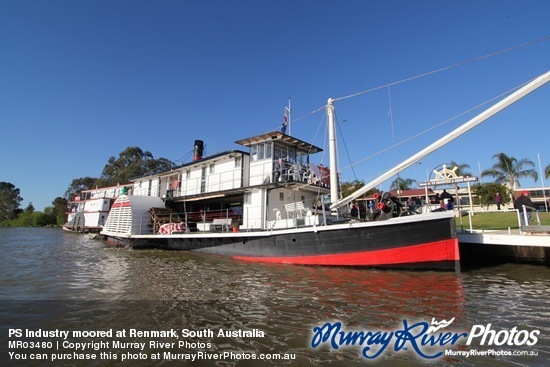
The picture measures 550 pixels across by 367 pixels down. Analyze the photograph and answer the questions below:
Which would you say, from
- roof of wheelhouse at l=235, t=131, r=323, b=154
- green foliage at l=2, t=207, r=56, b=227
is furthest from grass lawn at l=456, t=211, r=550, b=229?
green foliage at l=2, t=207, r=56, b=227

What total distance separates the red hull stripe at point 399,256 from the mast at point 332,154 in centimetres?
301

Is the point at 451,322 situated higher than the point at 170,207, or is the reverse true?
the point at 170,207

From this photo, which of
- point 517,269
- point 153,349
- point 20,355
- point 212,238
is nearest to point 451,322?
point 153,349

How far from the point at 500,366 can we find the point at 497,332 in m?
1.36

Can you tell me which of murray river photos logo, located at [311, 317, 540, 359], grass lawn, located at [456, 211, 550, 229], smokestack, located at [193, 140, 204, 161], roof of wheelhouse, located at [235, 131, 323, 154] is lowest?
Result: murray river photos logo, located at [311, 317, 540, 359]

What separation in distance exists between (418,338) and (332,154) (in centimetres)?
1005

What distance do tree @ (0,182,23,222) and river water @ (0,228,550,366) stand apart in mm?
111673

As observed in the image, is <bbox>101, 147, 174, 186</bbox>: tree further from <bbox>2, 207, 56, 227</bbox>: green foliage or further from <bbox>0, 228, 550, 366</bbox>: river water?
<bbox>0, 228, 550, 366</bbox>: river water

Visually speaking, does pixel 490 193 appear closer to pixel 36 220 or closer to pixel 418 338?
pixel 418 338

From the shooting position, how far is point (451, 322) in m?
5.29

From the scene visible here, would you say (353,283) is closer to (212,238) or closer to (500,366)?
(500,366)

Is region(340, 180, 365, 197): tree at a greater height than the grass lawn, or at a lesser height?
greater

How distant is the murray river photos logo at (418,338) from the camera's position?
4.37 m

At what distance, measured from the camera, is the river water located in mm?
4109
